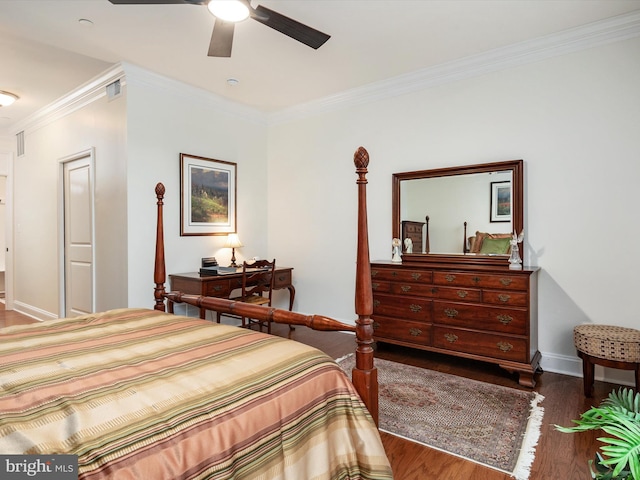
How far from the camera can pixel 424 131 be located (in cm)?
375

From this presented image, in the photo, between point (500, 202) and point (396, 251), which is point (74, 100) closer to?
point (396, 251)

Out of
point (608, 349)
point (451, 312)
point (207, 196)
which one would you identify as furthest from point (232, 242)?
point (608, 349)

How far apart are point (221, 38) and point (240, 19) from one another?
9.8 inches

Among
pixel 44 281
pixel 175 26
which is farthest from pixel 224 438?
pixel 44 281

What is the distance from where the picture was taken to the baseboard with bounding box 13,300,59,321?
15.9ft

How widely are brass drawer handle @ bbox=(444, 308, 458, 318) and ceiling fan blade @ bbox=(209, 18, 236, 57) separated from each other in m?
2.60

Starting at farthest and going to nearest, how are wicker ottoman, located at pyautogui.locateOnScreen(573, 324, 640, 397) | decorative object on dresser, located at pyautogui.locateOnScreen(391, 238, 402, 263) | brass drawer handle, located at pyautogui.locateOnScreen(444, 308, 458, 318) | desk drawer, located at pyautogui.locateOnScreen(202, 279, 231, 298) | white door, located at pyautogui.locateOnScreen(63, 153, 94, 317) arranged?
white door, located at pyautogui.locateOnScreen(63, 153, 94, 317) < decorative object on dresser, located at pyautogui.locateOnScreen(391, 238, 402, 263) < desk drawer, located at pyautogui.locateOnScreen(202, 279, 231, 298) < brass drawer handle, located at pyautogui.locateOnScreen(444, 308, 458, 318) < wicker ottoman, located at pyautogui.locateOnScreen(573, 324, 640, 397)

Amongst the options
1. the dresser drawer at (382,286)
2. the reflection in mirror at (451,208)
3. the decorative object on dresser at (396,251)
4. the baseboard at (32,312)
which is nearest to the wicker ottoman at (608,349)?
the reflection in mirror at (451,208)

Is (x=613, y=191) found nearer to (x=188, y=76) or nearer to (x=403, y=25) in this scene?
(x=403, y=25)

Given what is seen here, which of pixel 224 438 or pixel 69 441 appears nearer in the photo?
pixel 69 441

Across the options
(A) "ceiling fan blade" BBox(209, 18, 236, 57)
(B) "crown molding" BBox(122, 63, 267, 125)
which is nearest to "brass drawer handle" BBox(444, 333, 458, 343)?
(A) "ceiling fan blade" BBox(209, 18, 236, 57)

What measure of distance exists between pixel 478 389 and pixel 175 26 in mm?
3526

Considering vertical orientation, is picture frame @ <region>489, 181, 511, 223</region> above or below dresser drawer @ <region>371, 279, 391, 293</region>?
above

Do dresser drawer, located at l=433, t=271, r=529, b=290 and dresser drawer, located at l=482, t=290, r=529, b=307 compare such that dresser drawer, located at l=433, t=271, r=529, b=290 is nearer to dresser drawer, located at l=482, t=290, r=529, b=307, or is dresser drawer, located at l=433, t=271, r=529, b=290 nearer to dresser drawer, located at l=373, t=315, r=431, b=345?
dresser drawer, located at l=482, t=290, r=529, b=307
